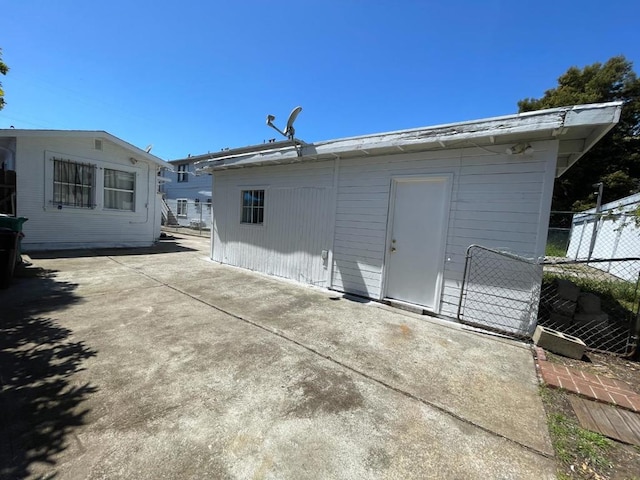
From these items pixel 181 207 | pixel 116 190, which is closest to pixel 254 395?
pixel 116 190

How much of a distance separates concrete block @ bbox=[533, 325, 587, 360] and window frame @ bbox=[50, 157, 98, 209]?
39.3ft

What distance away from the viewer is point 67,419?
6.33ft

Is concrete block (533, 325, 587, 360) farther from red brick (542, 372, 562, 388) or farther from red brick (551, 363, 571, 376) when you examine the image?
red brick (542, 372, 562, 388)

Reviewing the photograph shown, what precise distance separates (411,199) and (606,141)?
23418mm

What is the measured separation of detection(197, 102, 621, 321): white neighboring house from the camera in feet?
12.1

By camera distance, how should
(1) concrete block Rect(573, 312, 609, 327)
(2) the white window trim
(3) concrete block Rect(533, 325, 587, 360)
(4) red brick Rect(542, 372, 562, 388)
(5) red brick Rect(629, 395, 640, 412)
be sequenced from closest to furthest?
1. (5) red brick Rect(629, 395, 640, 412)
2. (4) red brick Rect(542, 372, 562, 388)
3. (3) concrete block Rect(533, 325, 587, 360)
4. (1) concrete block Rect(573, 312, 609, 327)
5. (2) the white window trim

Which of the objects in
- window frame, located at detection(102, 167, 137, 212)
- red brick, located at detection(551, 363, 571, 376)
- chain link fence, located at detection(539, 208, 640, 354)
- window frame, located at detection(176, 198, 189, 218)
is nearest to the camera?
red brick, located at detection(551, 363, 571, 376)

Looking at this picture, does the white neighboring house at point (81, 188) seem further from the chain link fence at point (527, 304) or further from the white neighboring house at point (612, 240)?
the white neighboring house at point (612, 240)

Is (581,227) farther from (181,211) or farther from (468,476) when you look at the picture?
(181,211)

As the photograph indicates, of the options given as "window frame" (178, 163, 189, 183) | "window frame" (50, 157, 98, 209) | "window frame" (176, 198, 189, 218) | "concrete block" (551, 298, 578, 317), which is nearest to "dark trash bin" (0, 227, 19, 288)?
"window frame" (50, 157, 98, 209)

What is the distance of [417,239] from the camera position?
4676mm

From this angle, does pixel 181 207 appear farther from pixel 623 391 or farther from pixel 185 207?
pixel 623 391

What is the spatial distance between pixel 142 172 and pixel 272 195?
6868 mm

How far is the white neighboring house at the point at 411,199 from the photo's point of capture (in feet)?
12.1
